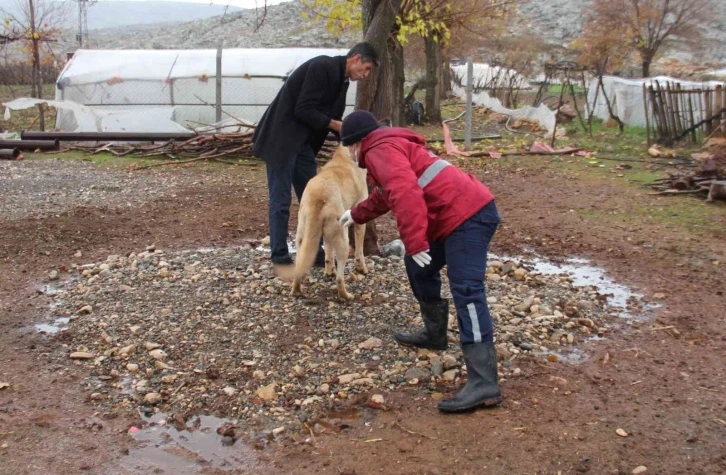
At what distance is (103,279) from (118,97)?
1375 centimetres

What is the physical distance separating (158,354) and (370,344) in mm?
1501

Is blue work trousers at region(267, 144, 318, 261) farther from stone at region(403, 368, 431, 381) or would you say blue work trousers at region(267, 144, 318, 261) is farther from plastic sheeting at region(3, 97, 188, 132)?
plastic sheeting at region(3, 97, 188, 132)

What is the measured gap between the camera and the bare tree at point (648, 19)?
3062 centimetres

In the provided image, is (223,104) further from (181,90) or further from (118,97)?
(118,97)

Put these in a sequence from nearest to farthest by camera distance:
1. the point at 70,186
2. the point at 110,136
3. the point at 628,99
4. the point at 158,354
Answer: the point at 158,354 < the point at 70,186 < the point at 110,136 < the point at 628,99

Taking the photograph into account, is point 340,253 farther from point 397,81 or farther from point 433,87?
→ point 433,87

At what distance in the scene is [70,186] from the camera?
11.3 m

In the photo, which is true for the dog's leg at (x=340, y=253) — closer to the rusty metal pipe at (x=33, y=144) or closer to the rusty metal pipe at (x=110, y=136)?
the rusty metal pipe at (x=110, y=136)

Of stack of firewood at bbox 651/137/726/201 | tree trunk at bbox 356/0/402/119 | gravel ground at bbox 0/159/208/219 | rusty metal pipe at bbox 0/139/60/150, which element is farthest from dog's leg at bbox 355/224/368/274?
rusty metal pipe at bbox 0/139/60/150

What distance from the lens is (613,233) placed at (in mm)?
8219

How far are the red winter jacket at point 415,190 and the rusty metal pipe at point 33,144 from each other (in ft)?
43.4

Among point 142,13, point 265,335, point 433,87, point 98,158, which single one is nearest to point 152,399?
point 265,335

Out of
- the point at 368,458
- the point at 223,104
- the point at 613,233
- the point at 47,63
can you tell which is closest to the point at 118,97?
the point at 223,104

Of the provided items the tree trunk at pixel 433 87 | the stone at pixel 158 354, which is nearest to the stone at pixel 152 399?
the stone at pixel 158 354
